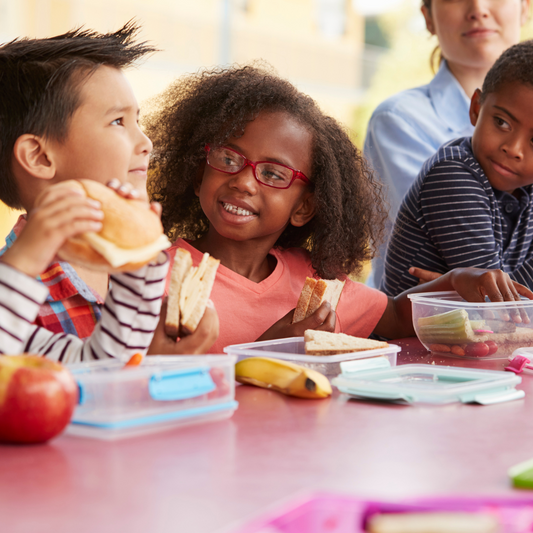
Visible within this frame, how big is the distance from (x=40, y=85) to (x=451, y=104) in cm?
202

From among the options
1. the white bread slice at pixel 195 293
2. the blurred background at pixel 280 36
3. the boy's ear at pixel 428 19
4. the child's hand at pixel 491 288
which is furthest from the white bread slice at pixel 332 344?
the blurred background at pixel 280 36

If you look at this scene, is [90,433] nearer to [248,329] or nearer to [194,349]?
[194,349]

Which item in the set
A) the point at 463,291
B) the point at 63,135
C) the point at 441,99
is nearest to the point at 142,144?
the point at 63,135

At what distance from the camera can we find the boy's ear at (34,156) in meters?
1.60

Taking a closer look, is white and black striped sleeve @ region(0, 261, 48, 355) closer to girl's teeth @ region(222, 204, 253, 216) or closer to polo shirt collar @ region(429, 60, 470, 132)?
girl's teeth @ region(222, 204, 253, 216)

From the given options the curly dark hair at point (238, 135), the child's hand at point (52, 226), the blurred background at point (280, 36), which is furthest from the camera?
the blurred background at point (280, 36)

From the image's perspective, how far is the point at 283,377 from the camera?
4.06 feet

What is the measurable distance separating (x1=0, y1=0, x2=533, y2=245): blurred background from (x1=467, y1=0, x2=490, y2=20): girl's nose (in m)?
5.97

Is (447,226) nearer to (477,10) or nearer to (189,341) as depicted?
(477,10)

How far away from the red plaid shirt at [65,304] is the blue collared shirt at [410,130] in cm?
155

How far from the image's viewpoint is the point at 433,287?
6.91 feet

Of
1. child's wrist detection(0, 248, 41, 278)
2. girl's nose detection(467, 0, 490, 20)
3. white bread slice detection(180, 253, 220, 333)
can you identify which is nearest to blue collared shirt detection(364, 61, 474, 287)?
girl's nose detection(467, 0, 490, 20)

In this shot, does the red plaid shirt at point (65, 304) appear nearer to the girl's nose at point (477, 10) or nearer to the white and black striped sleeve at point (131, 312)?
the white and black striped sleeve at point (131, 312)

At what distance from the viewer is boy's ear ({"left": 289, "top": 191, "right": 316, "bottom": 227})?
2.25m
